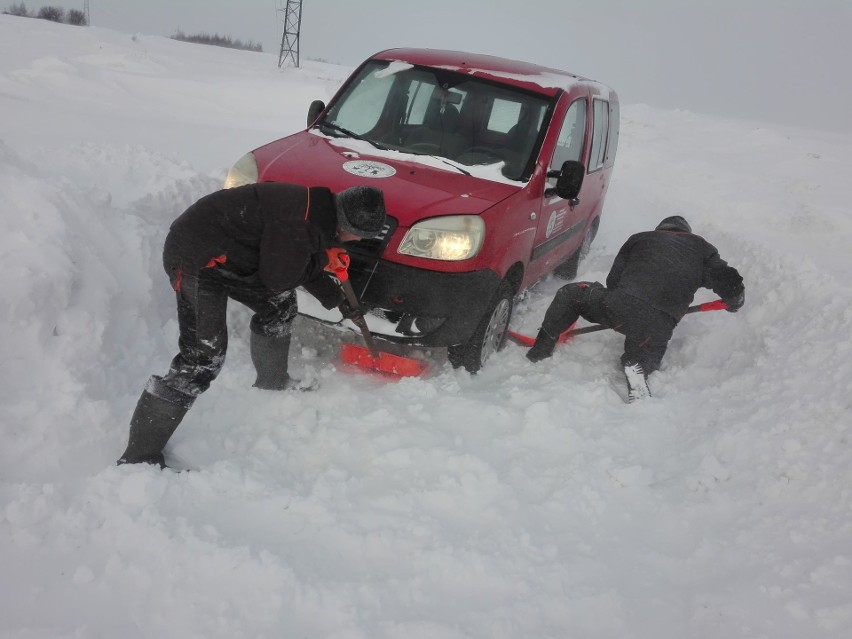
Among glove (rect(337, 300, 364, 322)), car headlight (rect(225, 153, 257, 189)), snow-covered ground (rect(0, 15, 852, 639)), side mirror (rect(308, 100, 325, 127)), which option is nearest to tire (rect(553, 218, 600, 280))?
snow-covered ground (rect(0, 15, 852, 639))

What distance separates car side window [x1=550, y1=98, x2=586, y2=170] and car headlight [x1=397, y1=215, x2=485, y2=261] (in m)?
1.16

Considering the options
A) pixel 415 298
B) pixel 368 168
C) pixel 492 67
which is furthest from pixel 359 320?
pixel 492 67

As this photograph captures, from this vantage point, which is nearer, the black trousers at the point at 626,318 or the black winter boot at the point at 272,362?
the black winter boot at the point at 272,362

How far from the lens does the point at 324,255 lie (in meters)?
3.04

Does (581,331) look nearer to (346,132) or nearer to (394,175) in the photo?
(394,175)

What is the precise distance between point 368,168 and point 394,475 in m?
1.84

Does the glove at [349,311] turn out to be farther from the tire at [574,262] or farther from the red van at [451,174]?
the tire at [574,262]

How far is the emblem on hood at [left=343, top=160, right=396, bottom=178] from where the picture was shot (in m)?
3.75

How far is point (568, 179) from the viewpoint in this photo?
Answer: 422 cm

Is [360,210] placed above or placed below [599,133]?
below

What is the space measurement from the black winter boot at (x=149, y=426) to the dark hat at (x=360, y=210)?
109cm

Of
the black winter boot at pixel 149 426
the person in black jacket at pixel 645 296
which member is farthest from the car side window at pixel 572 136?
the black winter boot at pixel 149 426

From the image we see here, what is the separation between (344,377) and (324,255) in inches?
42.6

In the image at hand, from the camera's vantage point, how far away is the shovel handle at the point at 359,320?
330cm
